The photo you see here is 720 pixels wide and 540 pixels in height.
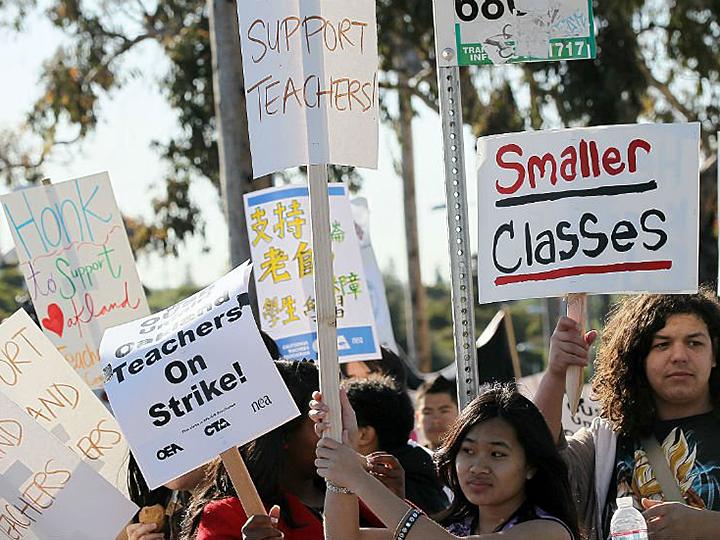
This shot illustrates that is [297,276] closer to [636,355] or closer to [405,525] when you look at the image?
[636,355]

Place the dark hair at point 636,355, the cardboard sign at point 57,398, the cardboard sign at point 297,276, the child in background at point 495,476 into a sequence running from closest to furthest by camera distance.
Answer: the child in background at point 495,476 < the dark hair at point 636,355 < the cardboard sign at point 57,398 < the cardboard sign at point 297,276

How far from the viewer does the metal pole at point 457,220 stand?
3945 millimetres

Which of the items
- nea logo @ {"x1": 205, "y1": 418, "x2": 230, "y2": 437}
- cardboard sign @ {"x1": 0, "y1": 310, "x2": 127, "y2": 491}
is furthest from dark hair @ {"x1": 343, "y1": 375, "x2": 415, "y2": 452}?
nea logo @ {"x1": 205, "y1": 418, "x2": 230, "y2": 437}

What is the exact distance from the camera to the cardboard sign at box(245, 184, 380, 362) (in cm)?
617

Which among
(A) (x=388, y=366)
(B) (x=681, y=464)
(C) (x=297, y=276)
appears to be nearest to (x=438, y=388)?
(A) (x=388, y=366)

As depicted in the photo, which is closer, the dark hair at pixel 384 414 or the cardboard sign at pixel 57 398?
the cardboard sign at pixel 57 398

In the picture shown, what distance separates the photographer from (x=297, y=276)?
6.22 m

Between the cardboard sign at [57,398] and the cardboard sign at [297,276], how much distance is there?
177cm

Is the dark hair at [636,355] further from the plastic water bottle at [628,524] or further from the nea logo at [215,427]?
the nea logo at [215,427]

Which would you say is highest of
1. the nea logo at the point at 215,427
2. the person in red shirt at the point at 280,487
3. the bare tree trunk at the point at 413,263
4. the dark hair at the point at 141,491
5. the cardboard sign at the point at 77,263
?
the cardboard sign at the point at 77,263

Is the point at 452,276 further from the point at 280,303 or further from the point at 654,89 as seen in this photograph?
the point at 654,89

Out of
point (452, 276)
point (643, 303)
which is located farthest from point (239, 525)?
point (643, 303)

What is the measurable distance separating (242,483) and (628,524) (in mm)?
968

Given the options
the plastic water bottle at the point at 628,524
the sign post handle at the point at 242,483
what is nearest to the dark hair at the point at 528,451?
the plastic water bottle at the point at 628,524
